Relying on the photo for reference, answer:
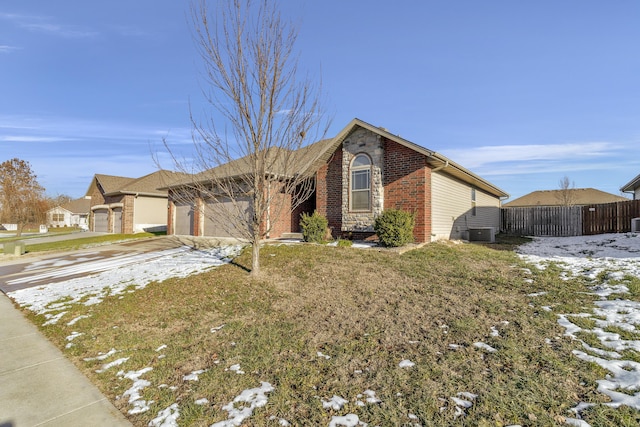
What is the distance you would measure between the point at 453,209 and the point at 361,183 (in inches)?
172

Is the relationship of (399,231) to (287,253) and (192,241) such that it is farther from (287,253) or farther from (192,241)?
(192,241)

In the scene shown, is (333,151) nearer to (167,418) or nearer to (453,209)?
(453,209)

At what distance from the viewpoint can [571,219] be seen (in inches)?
687

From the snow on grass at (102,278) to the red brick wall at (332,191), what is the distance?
13.0 feet

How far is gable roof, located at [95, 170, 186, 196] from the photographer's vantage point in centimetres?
2453

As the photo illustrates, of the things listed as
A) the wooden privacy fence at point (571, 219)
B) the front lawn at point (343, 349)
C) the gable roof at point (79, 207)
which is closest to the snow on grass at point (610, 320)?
the front lawn at point (343, 349)

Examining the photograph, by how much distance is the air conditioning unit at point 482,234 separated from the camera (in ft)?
45.8

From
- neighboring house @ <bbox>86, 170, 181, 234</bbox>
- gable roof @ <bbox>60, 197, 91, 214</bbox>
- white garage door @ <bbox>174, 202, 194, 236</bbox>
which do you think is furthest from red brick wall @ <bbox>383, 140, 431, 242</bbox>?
gable roof @ <bbox>60, 197, 91, 214</bbox>

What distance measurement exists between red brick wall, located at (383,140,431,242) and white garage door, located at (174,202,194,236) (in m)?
12.7

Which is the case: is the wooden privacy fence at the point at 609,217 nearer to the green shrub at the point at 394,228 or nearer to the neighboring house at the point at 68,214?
the green shrub at the point at 394,228

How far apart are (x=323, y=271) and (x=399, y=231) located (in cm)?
352

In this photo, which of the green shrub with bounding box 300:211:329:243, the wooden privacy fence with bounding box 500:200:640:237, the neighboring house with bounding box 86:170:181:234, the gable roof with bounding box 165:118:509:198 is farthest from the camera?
the neighboring house with bounding box 86:170:181:234

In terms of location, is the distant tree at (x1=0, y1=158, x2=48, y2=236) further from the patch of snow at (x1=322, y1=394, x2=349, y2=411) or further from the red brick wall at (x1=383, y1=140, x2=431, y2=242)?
the patch of snow at (x1=322, y1=394, x2=349, y2=411)

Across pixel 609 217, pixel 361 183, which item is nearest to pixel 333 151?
pixel 361 183
